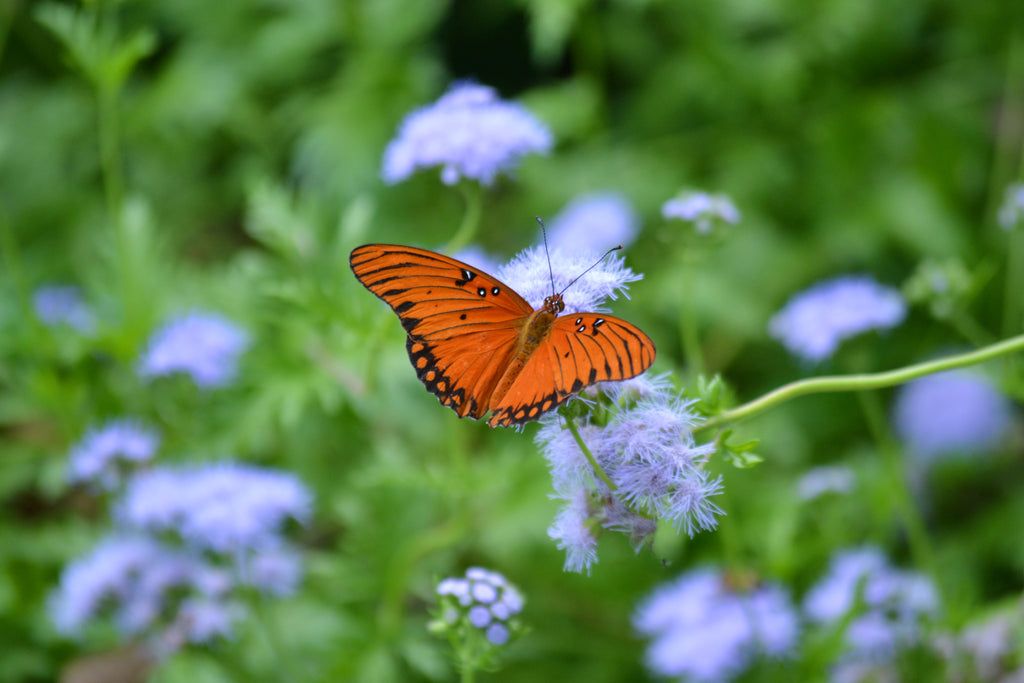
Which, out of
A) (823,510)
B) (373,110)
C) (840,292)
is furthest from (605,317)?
(373,110)

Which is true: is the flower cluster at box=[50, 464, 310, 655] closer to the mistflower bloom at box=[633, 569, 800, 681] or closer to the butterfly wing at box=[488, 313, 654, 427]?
the mistflower bloom at box=[633, 569, 800, 681]

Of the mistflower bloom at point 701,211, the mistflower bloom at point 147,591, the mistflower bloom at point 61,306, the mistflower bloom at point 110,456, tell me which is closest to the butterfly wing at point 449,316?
the mistflower bloom at point 701,211

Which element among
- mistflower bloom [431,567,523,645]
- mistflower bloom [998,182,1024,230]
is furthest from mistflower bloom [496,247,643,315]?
mistflower bloom [998,182,1024,230]

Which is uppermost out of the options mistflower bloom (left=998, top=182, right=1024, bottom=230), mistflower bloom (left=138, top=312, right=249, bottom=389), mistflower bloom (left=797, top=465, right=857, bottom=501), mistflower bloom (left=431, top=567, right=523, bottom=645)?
mistflower bloom (left=998, top=182, right=1024, bottom=230)

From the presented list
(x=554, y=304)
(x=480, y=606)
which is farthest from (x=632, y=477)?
Answer: (x=480, y=606)

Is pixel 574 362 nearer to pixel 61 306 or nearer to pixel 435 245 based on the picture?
pixel 435 245

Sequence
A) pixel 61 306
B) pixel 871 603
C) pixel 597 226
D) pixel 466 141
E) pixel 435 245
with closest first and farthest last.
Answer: pixel 466 141, pixel 871 603, pixel 597 226, pixel 435 245, pixel 61 306
